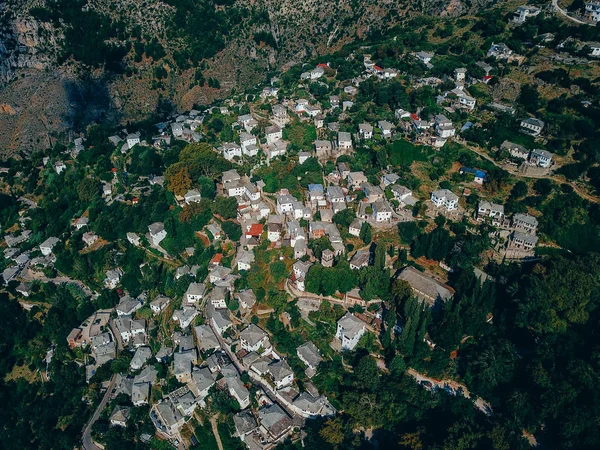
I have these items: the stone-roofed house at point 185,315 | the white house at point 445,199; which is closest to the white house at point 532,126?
the white house at point 445,199

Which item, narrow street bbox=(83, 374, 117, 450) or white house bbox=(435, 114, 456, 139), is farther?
white house bbox=(435, 114, 456, 139)

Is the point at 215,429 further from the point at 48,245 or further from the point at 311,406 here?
the point at 48,245

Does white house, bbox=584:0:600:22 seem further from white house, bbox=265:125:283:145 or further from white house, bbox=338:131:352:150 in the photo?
white house, bbox=265:125:283:145

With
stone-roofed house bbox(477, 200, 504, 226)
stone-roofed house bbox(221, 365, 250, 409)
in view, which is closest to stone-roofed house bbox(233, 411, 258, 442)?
stone-roofed house bbox(221, 365, 250, 409)

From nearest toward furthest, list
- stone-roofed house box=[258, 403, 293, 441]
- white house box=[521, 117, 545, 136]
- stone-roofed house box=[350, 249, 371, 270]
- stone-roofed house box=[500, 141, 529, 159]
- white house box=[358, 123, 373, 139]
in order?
stone-roofed house box=[258, 403, 293, 441] → stone-roofed house box=[350, 249, 371, 270] → stone-roofed house box=[500, 141, 529, 159] → white house box=[521, 117, 545, 136] → white house box=[358, 123, 373, 139]

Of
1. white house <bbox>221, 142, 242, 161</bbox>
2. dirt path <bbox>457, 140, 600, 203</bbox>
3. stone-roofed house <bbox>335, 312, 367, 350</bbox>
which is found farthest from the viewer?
white house <bbox>221, 142, 242, 161</bbox>

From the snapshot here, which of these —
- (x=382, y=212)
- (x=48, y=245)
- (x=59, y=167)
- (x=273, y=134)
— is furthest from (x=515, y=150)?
(x=59, y=167)
